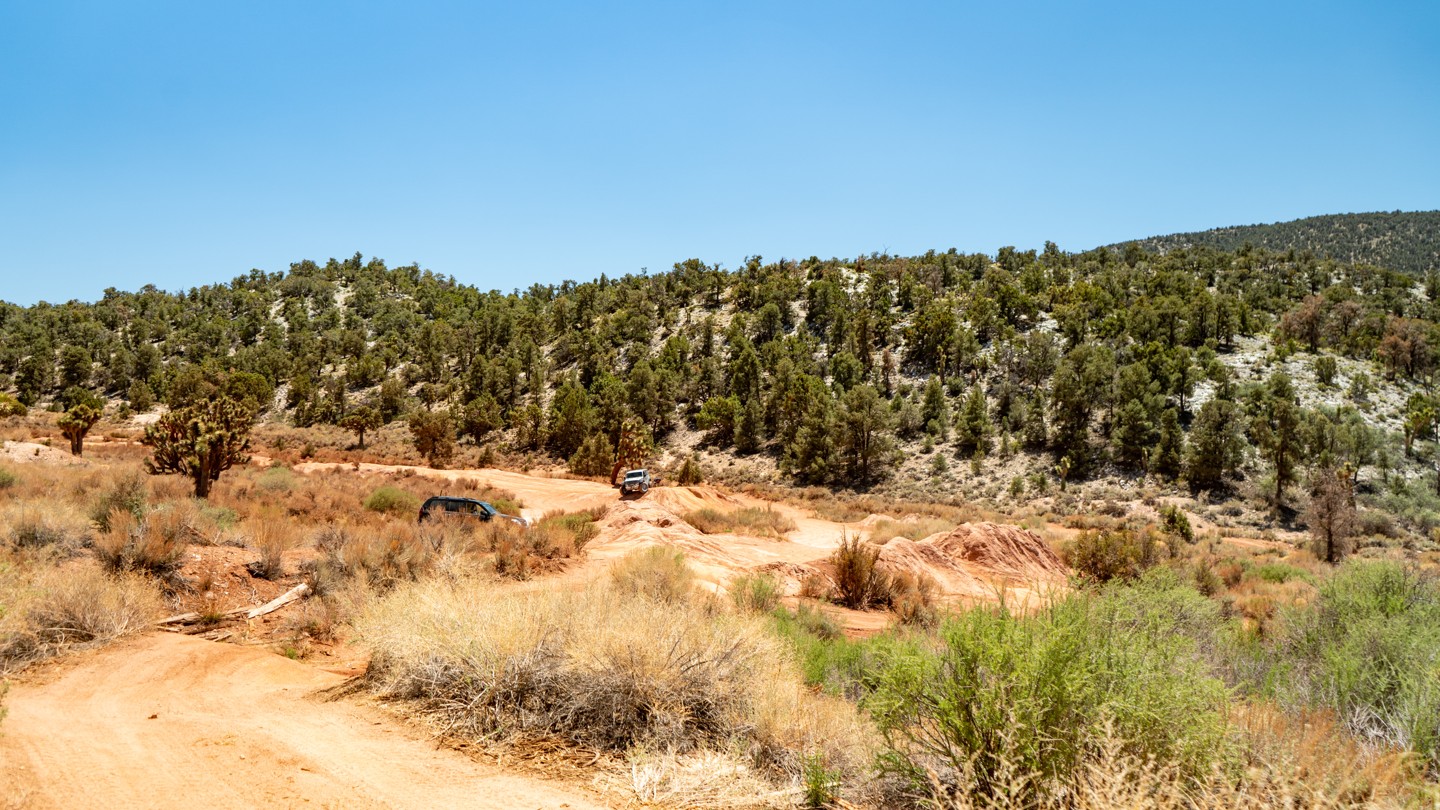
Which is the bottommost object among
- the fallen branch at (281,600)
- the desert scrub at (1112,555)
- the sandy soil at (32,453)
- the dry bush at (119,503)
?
the desert scrub at (1112,555)

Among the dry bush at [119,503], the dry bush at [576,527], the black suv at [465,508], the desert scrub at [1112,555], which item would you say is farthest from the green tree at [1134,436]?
the dry bush at [119,503]

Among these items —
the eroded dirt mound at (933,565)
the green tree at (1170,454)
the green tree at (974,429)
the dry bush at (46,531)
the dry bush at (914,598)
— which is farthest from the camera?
the green tree at (974,429)

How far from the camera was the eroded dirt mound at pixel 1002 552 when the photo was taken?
822 inches

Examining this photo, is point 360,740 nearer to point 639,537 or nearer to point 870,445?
point 639,537

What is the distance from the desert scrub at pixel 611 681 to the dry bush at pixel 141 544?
19.3 ft

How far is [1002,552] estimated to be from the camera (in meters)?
21.5

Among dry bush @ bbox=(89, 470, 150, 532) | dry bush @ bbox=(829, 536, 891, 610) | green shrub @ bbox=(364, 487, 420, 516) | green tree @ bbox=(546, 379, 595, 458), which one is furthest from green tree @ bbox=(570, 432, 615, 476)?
dry bush @ bbox=(89, 470, 150, 532)

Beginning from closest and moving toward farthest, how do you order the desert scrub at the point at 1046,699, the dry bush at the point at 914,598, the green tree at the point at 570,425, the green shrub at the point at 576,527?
1. the desert scrub at the point at 1046,699
2. the dry bush at the point at 914,598
3. the green shrub at the point at 576,527
4. the green tree at the point at 570,425

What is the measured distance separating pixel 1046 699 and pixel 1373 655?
187 inches

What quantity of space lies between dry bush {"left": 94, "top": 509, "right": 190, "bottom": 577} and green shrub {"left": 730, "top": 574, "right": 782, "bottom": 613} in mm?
9266

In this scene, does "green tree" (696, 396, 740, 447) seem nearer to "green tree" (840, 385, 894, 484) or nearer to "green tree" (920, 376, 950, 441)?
"green tree" (840, 385, 894, 484)

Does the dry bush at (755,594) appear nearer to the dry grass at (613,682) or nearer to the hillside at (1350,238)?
the dry grass at (613,682)

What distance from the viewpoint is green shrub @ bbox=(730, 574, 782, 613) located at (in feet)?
42.9

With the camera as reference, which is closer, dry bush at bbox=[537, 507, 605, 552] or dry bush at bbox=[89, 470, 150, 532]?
dry bush at bbox=[89, 470, 150, 532]
